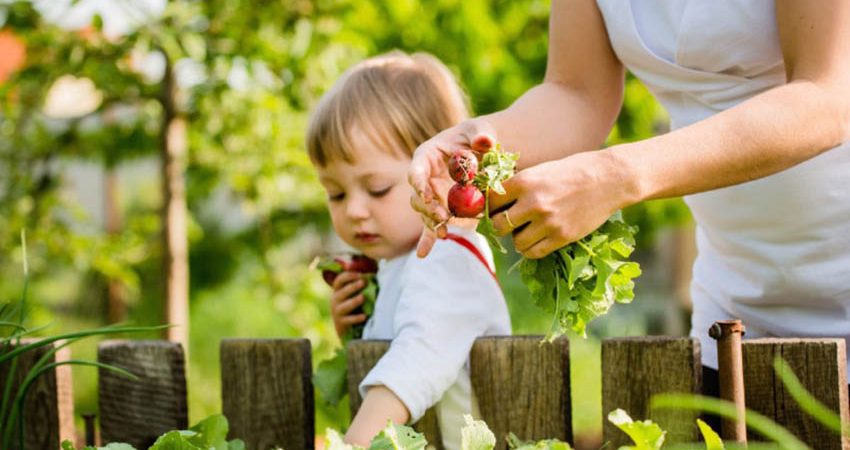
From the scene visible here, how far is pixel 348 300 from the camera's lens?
Result: 2320 millimetres

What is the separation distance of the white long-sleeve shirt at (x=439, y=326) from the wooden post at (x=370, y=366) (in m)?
0.02

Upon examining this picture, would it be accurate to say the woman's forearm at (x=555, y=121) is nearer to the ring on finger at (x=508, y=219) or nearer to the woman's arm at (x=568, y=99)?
the woman's arm at (x=568, y=99)

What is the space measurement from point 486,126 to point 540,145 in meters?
0.20

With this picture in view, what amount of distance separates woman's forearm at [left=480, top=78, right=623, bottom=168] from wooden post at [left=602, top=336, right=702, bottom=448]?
330mm

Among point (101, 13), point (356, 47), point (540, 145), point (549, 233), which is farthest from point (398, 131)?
point (356, 47)

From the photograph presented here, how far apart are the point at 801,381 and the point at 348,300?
1.00 m

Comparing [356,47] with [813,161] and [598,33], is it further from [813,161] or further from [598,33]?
[813,161]

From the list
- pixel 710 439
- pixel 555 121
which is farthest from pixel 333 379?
pixel 710 439

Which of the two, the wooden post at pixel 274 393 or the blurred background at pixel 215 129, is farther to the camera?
the blurred background at pixel 215 129

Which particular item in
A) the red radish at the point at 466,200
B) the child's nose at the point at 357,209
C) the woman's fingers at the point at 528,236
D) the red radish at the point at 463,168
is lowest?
the woman's fingers at the point at 528,236

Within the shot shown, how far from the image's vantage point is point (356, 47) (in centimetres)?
453

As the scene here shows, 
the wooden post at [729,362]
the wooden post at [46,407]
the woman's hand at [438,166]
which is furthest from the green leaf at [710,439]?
the wooden post at [46,407]

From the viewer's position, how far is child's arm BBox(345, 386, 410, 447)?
1814 millimetres

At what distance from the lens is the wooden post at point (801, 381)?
162 centimetres
